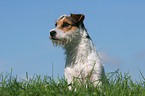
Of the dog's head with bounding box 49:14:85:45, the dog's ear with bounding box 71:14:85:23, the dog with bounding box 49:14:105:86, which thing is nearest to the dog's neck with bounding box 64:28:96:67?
the dog with bounding box 49:14:105:86

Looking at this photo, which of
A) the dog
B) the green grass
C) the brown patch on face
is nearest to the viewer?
the green grass

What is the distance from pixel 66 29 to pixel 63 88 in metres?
2.20

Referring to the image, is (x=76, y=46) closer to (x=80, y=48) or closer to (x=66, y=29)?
(x=80, y=48)

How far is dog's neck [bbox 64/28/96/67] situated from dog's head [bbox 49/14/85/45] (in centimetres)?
17

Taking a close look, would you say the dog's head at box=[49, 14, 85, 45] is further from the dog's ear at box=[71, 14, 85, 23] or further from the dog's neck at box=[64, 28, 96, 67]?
the dog's neck at box=[64, 28, 96, 67]

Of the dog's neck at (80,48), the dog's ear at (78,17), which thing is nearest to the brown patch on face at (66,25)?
the dog's ear at (78,17)

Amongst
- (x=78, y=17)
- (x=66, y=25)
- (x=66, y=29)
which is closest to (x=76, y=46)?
(x=66, y=29)

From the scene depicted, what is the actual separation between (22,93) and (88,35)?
2.91m

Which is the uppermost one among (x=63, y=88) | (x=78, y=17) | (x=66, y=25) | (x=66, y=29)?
(x=78, y=17)

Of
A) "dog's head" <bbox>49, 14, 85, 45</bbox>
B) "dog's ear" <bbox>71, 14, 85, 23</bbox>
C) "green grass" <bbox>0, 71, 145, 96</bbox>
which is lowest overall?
"green grass" <bbox>0, 71, 145, 96</bbox>

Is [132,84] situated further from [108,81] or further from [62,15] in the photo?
[62,15]

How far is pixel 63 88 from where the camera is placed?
468 cm

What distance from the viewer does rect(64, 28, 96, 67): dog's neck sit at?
6.34m

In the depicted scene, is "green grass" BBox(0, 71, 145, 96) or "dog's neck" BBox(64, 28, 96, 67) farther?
"dog's neck" BBox(64, 28, 96, 67)
